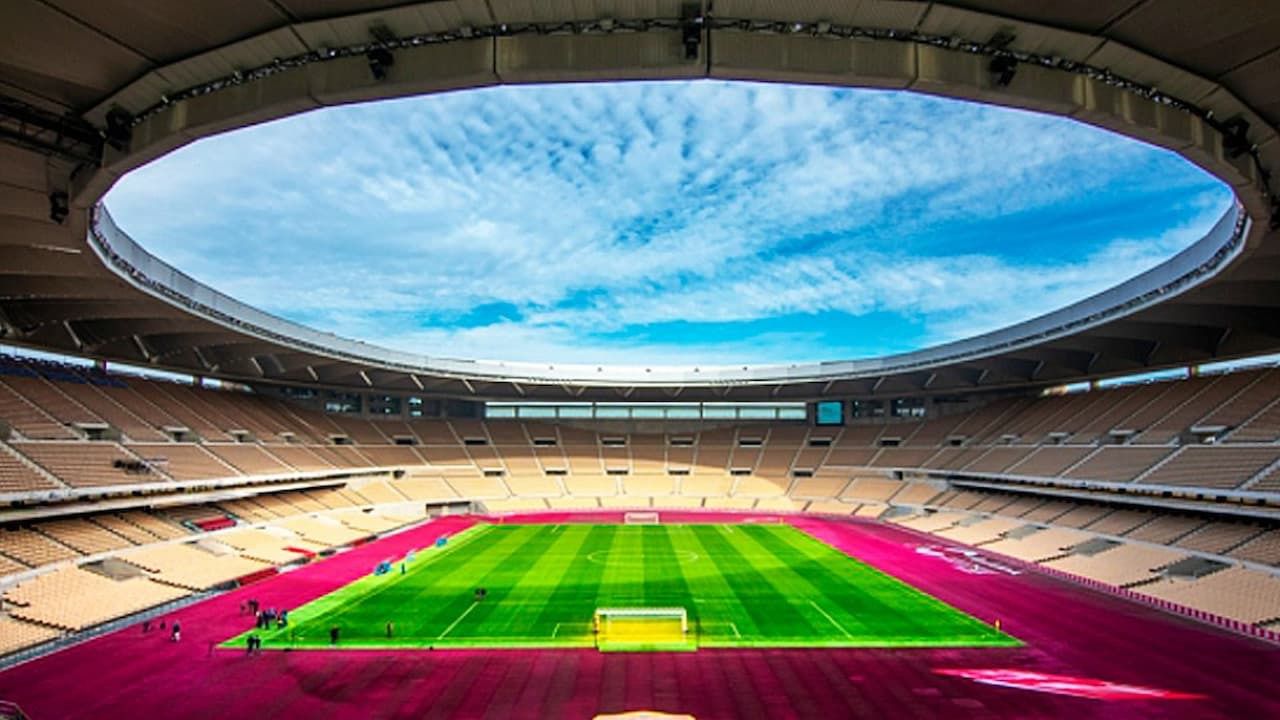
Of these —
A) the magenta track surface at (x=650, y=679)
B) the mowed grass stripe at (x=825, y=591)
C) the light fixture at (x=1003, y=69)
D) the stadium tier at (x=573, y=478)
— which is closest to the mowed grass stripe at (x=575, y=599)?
the magenta track surface at (x=650, y=679)

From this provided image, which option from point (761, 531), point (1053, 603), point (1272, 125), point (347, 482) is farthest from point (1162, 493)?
point (347, 482)

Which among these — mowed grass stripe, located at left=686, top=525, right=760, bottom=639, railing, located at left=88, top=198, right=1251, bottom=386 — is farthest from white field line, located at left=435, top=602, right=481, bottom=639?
railing, located at left=88, top=198, right=1251, bottom=386

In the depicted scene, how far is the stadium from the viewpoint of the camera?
9.00 m

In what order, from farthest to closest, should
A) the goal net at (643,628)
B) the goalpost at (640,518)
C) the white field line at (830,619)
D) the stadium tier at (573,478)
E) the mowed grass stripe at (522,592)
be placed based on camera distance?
the goalpost at (640,518) → the stadium tier at (573,478) → the mowed grass stripe at (522,592) → the white field line at (830,619) → the goal net at (643,628)

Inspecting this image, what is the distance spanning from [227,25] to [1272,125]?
1646cm

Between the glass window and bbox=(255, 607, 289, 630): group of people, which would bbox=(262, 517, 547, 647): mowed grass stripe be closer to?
bbox=(255, 607, 289, 630): group of people

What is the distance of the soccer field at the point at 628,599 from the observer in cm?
2330

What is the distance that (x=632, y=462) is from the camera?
66000 millimetres

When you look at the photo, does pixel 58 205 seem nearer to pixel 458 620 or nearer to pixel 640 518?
pixel 458 620

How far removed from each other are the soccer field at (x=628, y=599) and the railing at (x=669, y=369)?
47.9ft

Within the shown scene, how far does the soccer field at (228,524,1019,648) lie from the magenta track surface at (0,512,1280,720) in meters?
1.43

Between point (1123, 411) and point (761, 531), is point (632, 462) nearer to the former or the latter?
point (761, 531)

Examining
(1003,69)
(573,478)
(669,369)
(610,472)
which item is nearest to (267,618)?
(1003,69)

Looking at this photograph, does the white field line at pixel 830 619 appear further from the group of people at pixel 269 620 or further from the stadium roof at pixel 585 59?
the group of people at pixel 269 620
